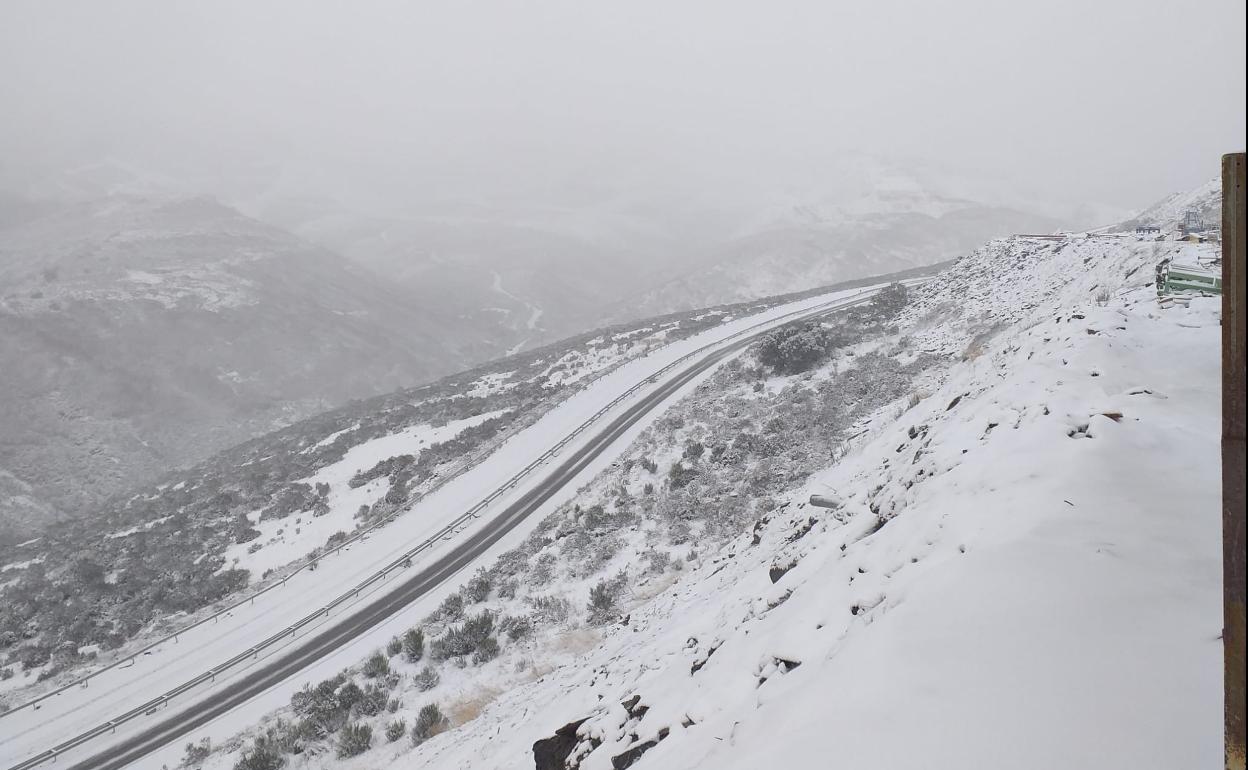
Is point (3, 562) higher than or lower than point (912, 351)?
lower

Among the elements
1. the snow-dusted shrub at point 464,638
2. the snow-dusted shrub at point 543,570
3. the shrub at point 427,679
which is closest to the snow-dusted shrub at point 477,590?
the snow-dusted shrub at point 543,570

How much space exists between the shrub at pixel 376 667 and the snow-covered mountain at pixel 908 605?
1.45ft

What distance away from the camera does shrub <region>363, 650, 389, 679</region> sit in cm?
1590

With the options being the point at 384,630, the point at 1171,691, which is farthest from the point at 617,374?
the point at 1171,691

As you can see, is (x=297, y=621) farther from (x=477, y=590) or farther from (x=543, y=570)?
(x=543, y=570)

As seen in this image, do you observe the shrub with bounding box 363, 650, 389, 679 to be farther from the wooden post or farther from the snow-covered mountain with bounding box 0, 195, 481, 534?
the snow-covered mountain with bounding box 0, 195, 481, 534

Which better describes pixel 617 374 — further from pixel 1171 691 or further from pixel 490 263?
pixel 490 263

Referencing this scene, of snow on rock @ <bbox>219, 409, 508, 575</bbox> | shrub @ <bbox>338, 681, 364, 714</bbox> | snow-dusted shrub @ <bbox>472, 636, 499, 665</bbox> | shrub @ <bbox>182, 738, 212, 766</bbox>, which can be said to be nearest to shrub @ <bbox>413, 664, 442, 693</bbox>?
snow-dusted shrub @ <bbox>472, 636, 499, 665</bbox>

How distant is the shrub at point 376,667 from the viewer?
15.9 m

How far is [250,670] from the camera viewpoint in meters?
18.0

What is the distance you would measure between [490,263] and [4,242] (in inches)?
3415

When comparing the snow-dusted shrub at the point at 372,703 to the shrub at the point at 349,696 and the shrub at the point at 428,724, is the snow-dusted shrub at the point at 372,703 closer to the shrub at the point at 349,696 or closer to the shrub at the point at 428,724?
the shrub at the point at 349,696

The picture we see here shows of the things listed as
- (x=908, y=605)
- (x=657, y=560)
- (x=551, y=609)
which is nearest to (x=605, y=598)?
(x=551, y=609)

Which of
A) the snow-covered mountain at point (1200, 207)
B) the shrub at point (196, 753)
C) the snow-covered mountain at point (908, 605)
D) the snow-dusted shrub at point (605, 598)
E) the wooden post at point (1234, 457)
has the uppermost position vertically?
the snow-covered mountain at point (1200, 207)
